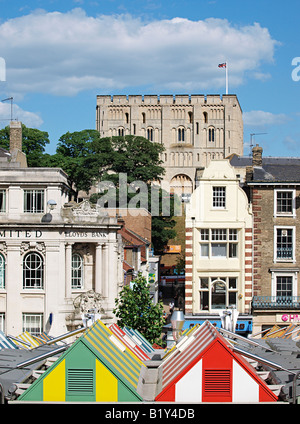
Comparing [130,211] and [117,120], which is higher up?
[117,120]

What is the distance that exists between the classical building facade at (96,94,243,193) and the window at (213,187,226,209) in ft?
443

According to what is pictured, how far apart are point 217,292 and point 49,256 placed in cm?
887

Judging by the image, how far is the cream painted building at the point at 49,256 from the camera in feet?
113

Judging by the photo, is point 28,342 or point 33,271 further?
point 33,271

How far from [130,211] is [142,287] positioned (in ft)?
112

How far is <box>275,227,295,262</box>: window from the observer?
3578 cm

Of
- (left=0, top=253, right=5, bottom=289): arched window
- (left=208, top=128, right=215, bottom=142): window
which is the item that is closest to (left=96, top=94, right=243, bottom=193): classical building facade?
(left=208, top=128, right=215, bottom=142): window

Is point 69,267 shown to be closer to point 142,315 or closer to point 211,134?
point 142,315

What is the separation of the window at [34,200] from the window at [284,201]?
1229cm

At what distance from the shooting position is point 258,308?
3516 centimetres

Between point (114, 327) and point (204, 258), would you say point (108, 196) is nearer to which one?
point (204, 258)

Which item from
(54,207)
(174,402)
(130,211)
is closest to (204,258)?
(54,207)

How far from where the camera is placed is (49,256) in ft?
114

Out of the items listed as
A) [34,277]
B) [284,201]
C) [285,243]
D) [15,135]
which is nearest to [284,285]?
[285,243]
